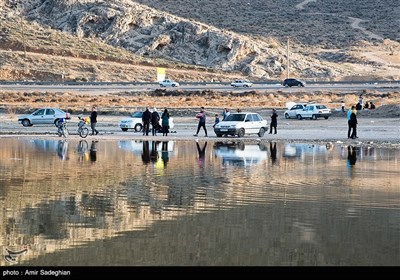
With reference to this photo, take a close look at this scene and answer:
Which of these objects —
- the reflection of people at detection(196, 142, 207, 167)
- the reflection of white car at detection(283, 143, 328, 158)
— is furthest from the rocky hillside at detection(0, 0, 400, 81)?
the reflection of people at detection(196, 142, 207, 167)

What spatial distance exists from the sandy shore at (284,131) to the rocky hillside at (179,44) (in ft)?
155

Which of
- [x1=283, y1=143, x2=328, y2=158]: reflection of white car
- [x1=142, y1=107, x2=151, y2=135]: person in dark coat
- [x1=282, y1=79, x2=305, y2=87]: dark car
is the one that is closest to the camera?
[x1=283, y1=143, x2=328, y2=158]: reflection of white car

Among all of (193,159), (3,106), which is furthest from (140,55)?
(193,159)

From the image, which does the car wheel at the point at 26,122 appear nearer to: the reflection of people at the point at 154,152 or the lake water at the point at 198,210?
the reflection of people at the point at 154,152

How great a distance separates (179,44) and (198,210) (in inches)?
3904

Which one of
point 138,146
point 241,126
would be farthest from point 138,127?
point 138,146

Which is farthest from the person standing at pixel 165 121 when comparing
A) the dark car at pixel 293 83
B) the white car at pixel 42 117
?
the dark car at pixel 293 83

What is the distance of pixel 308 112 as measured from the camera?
5900 cm

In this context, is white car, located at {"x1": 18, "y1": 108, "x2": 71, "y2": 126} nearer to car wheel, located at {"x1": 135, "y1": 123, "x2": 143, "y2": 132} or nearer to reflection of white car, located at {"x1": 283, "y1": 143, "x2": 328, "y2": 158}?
car wheel, located at {"x1": 135, "y1": 123, "x2": 143, "y2": 132}

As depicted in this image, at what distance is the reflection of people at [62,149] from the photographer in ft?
98.9

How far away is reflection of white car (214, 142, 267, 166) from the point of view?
28.6m

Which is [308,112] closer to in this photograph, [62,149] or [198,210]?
[62,149]

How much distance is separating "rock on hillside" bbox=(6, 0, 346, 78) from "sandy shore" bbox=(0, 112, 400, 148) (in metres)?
52.1

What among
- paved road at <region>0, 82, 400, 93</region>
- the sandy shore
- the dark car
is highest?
the dark car
